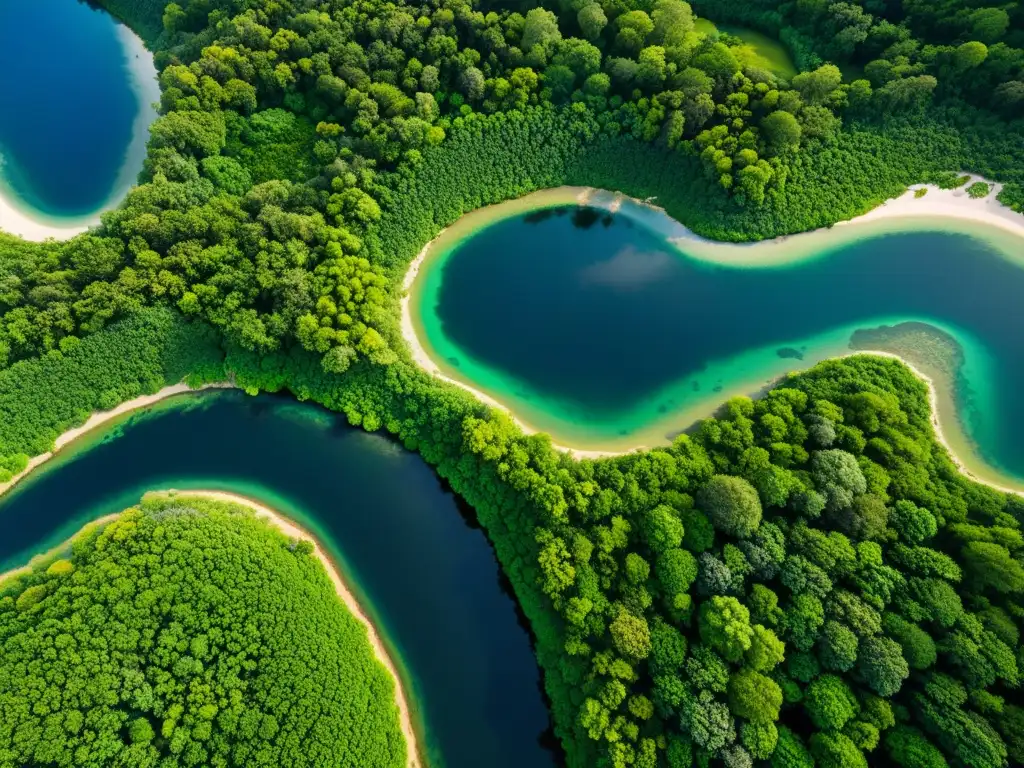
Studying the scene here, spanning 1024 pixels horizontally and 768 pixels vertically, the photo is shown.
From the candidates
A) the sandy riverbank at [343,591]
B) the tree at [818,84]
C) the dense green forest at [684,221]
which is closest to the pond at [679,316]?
the dense green forest at [684,221]

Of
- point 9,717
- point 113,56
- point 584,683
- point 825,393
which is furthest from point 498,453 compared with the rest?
point 113,56

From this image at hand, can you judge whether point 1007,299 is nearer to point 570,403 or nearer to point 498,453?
point 570,403

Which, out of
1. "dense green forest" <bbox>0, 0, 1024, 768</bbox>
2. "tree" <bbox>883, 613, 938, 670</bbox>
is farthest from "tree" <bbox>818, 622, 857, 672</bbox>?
"tree" <bbox>883, 613, 938, 670</bbox>

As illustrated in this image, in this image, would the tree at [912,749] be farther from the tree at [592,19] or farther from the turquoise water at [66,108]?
the turquoise water at [66,108]

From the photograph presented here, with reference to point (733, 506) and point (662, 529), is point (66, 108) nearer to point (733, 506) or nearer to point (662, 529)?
point (662, 529)

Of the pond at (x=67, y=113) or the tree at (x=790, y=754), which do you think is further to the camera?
the pond at (x=67, y=113)

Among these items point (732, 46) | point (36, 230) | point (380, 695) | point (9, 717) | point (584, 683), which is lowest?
point (9, 717)

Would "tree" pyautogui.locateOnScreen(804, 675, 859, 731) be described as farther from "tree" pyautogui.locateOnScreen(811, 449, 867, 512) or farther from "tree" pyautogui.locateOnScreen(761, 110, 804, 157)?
"tree" pyautogui.locateOnScreen(761, 110, 804, 157)

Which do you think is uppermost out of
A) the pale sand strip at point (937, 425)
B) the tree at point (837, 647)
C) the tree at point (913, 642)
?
the pale sand strip at point (937, 425)
